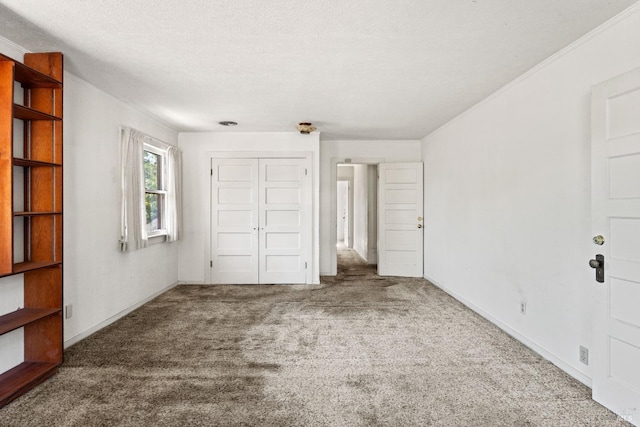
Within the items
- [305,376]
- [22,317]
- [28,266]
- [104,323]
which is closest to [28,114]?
[28,266]

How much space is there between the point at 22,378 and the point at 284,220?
3.50 meters

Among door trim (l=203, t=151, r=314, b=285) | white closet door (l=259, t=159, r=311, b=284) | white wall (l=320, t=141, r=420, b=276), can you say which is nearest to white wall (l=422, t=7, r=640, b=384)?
white wall (l=320, t=141, r=420, b=276)

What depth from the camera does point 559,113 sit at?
97.7 inches

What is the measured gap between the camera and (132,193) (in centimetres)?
364

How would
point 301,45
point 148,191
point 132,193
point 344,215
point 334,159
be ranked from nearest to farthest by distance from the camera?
point 301,45 < point 132,193 < point 148,191 < point 334,159 < point 344,215

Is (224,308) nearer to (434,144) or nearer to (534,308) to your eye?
(534,308)

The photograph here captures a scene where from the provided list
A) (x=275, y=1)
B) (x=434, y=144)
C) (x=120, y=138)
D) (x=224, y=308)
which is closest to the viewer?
(x=275, y=1)

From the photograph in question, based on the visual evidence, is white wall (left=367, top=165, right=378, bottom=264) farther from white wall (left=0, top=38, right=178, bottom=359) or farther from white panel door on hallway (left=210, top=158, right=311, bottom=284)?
white wall (left=0, top=38, right=178, bottom=359)

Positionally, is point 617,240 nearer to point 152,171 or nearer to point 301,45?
point 301,45

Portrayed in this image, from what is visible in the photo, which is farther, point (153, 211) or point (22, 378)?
point (153, 211)

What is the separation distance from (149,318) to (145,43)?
281 centimetres

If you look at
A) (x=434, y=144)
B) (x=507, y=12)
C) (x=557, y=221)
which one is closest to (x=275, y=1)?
(x=507, y=12)

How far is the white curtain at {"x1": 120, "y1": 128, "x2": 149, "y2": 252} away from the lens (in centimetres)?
354

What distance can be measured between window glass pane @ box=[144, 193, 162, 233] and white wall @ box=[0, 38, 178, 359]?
651 mm
